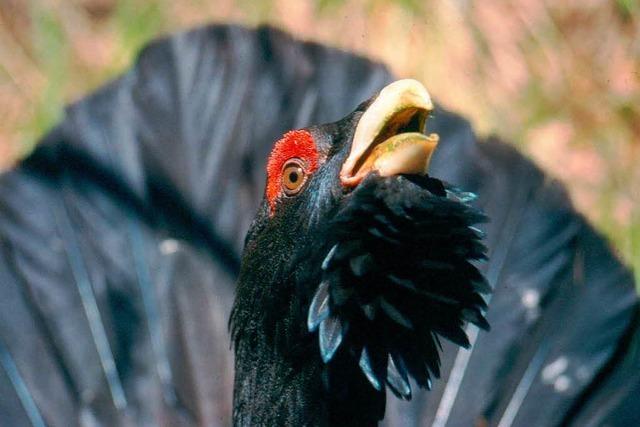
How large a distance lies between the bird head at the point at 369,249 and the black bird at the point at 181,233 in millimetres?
710

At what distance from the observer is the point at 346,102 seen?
247 cm

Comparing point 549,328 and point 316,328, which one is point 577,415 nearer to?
point 549,328

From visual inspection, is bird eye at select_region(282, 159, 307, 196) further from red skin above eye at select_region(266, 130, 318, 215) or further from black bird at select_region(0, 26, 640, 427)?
black bird at select_region(0, 26, 640, 427)

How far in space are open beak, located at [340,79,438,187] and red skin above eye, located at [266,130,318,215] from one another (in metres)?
0.09

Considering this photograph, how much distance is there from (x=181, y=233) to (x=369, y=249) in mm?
965

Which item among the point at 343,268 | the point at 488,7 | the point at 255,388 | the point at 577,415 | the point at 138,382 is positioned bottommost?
the point at 138,382

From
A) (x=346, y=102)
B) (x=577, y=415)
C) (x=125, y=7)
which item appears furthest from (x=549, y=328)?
(x=125, y=7)

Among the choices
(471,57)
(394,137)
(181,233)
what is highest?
(471,57)

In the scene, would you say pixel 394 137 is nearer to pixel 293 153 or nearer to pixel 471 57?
pixel 293 153

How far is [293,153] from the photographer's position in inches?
67.5

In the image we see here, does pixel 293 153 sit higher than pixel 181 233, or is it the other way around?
pixel 293 153

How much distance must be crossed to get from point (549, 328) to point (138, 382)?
3.07 ft

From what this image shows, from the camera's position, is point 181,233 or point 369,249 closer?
point 369,249

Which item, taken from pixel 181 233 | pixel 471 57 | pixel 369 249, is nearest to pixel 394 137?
pixel 369 249
